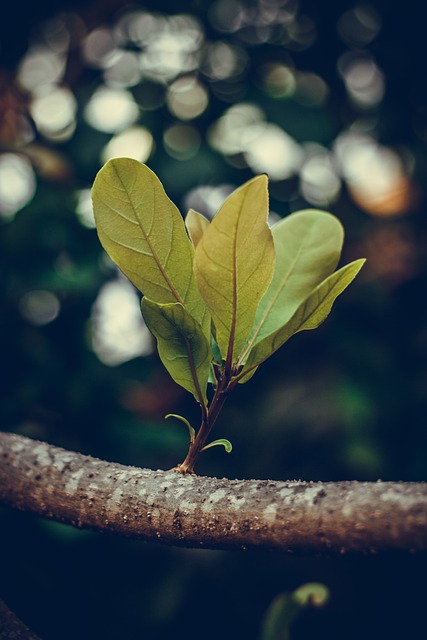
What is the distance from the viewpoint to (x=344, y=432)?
1.45m

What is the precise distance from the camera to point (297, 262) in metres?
0.47

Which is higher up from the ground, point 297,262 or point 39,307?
point 297,262

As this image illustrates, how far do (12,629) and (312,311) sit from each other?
0.38 meters

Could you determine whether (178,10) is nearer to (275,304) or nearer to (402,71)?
(402,71)

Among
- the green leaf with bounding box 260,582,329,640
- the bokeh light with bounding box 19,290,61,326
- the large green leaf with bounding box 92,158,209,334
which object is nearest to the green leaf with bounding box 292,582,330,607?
the green leaf with bounding box 260,582,329,640

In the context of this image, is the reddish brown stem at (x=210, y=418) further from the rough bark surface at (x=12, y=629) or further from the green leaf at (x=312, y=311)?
the rough bark surface at (x=12, y=629)

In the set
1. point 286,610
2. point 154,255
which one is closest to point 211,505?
point 154,255

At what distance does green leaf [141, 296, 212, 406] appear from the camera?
0.44m

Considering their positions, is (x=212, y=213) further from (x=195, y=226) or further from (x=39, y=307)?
(x=195, y=226)

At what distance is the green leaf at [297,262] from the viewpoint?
459mm

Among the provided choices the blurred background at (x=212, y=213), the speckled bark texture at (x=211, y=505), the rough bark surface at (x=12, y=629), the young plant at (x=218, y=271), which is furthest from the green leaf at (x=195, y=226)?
the blurred background at (x=212, y=213)

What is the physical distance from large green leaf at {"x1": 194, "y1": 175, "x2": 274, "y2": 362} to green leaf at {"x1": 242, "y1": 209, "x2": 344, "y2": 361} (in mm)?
35

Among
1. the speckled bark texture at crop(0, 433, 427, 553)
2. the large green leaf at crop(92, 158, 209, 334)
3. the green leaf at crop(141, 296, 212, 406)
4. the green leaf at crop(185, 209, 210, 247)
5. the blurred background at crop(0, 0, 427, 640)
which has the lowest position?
the blurred background at crop(0, 0, 427, 640)

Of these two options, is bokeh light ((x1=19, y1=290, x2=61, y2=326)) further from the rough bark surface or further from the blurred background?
the rough bark surface
